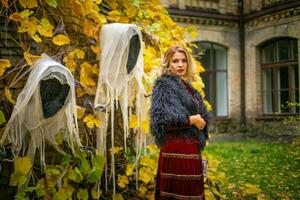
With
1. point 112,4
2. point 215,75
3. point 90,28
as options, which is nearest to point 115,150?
point 90,28

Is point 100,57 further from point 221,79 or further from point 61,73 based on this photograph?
point 221,79

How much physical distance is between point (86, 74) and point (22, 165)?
1116 mm

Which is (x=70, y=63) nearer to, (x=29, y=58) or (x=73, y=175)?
(x=29, y=58)

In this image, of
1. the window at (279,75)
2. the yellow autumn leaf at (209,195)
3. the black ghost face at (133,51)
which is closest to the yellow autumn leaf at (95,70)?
the black ghost face at (133,51)

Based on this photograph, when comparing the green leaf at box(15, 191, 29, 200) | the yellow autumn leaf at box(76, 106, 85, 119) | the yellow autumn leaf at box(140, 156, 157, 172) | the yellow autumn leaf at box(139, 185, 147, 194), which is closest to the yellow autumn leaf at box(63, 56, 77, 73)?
the yellow autumn leaf at box(76, 106, 85, 119)

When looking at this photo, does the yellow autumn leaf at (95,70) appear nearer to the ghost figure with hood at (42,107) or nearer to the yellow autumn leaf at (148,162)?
the ghost figure with hood at (42,107)

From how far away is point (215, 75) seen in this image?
14.7 m

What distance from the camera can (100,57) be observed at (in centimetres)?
410

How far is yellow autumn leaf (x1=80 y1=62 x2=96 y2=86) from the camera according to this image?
4000mm

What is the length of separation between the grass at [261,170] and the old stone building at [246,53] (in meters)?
2.98

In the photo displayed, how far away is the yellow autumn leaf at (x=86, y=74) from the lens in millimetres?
4000

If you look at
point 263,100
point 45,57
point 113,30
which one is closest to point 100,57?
point 113,30

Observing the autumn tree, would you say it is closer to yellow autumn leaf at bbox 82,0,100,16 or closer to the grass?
yellow autumn leaf at bbox 82,0,100,16

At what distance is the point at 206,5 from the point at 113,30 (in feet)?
36.1
